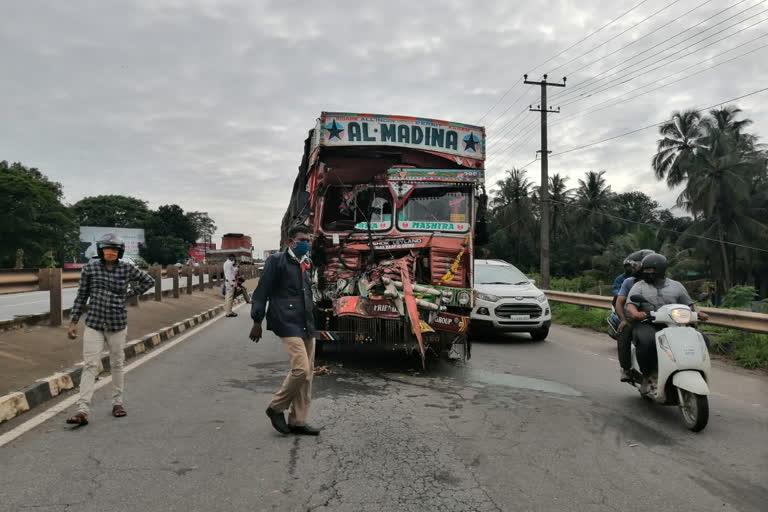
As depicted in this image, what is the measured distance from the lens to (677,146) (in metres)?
47.2

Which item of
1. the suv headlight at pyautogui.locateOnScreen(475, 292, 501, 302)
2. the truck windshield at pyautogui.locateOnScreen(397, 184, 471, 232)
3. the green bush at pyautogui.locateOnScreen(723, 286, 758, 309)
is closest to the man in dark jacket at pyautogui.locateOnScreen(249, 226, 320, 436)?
the truck windshield at pyautogui.locateOnScreen(397, 184, 471, 232)

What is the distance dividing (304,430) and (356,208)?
181 inches

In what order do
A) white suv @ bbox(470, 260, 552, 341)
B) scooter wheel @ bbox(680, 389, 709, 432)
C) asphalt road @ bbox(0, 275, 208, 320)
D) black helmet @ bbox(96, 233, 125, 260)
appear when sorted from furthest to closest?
1. asphalt road @ bbox(0, 275, 208, 320)
2. white suv @ bbox(470, 260, 552, 341)
3. black helmet @ bbox(96, 233, 125, 260)
4. scooter wheel @ bbox(680, 389, 709, 432)

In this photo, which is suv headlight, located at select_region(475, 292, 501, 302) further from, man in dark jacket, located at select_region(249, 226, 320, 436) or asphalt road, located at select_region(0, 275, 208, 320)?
asphalt road, located at select_region(0, 275, 208, 320)

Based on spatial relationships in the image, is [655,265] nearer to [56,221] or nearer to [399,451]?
[399,451]

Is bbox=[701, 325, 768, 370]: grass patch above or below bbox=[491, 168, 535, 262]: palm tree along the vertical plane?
below

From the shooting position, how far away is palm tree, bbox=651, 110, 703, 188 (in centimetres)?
4531

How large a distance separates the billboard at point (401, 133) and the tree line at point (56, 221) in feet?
167

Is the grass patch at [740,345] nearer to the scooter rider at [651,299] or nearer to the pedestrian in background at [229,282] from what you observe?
the scooter rider at [651,299]

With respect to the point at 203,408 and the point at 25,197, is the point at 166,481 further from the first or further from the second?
the point at 25,197

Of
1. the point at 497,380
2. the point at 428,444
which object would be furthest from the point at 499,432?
the point at 497,380

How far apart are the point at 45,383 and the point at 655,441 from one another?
231 inches

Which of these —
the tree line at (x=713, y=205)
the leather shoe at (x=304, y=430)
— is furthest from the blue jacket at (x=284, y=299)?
the tree line at (x=713, y=205)

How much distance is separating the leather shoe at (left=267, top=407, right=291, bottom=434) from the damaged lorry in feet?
9.89
